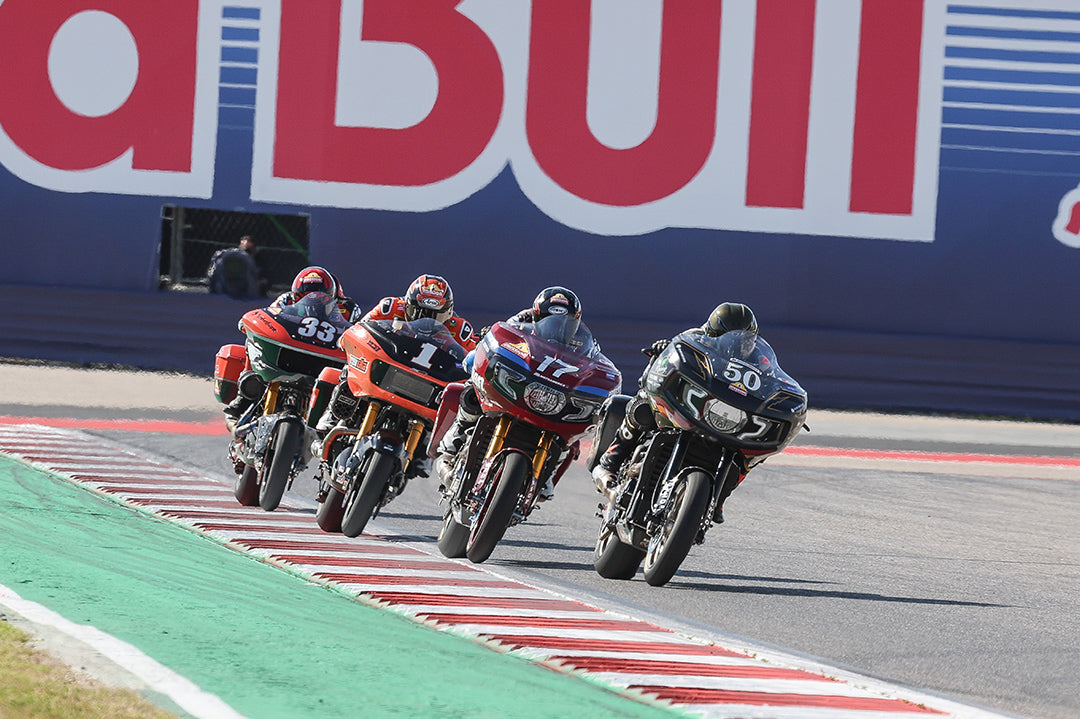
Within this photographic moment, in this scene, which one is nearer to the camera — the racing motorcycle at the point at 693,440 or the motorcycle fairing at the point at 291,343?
the racing motorcycle at the point at 693,440

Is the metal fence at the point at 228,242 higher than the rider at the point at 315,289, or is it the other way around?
the metal fence at the point at 228,242

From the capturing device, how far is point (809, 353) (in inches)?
816

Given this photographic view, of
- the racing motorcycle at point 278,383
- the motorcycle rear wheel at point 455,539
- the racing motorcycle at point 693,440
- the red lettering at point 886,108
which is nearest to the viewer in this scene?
the racing motorcycle at point 693,440

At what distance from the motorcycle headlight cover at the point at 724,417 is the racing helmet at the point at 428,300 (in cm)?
234

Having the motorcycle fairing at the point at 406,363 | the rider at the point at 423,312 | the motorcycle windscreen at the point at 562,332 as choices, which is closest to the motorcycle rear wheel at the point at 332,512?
the rider at the point at 423,312

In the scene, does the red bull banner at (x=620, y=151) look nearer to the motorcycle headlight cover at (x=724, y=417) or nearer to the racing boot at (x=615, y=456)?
the racing boot at (x=615, y=456)

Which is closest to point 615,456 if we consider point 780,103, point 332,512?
point 332,512

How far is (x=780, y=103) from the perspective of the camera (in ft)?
68.2

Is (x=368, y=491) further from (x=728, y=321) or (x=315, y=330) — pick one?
(x=728, y=321)

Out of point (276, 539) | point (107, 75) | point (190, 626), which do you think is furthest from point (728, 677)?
point (107, 75)

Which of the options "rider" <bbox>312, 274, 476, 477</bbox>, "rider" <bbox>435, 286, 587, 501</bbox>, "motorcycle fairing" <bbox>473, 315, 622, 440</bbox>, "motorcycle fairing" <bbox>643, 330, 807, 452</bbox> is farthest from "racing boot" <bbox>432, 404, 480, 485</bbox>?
"motorcycle fairing" <bbox>643, 330, 807, 452</bbox>

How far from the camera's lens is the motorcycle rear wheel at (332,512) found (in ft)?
31.9

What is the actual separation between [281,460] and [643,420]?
2750 millimetres

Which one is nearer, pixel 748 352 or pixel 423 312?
pixel 748 352
